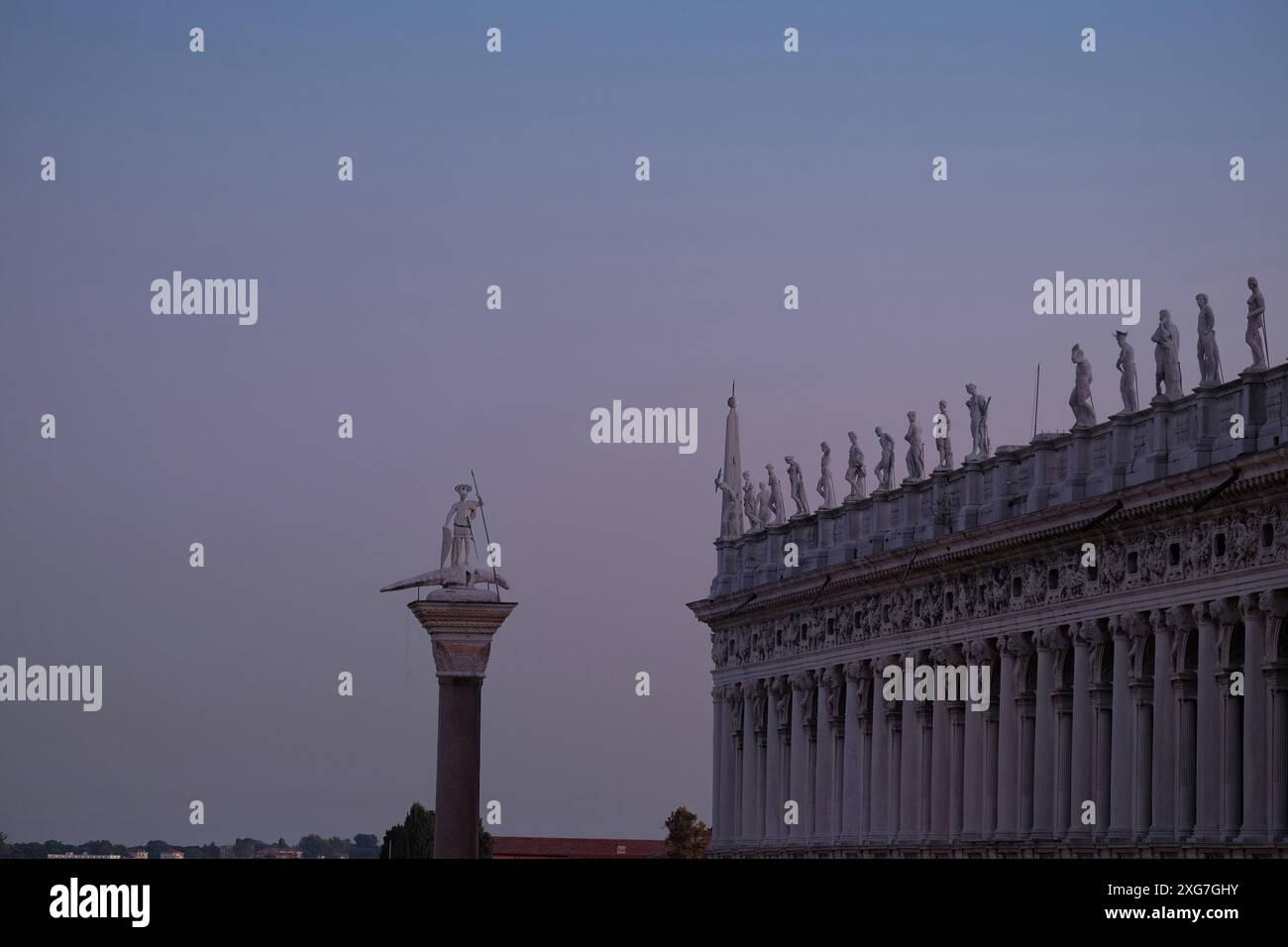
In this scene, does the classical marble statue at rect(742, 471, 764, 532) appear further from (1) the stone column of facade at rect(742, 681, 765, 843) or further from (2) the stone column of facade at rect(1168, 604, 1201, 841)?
(2) the stone column of facade at rect(1168, 604, 1201, 841)

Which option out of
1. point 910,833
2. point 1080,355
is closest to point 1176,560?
point 1080,355

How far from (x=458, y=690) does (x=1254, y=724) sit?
14771 mm

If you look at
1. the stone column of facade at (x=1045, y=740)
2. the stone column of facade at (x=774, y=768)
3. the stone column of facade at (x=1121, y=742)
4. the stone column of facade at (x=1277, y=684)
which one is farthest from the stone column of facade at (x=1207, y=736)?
the stone column of facade at (x=774, y=768)

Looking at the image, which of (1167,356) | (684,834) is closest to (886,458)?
(1167,356)

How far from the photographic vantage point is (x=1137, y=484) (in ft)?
188

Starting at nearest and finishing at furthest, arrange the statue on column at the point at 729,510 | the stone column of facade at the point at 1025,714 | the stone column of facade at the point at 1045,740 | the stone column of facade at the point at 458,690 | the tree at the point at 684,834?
the stone column of facade at the point at 458,690 < the stone column of facade at the point at 1045,740 < the stone column of facade at the point at 1025,714 < the statue on column at the point at 729,510 < the tree at the point at 684,834

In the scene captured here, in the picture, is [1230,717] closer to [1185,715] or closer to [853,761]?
[1185,715]

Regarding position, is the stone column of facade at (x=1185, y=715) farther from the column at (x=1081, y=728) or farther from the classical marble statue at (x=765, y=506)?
the classical marble statue at (x=765, y=506)

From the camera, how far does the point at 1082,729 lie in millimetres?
61906

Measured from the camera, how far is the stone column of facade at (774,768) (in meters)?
86.0

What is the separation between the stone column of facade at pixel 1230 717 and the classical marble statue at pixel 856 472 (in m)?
26.5
